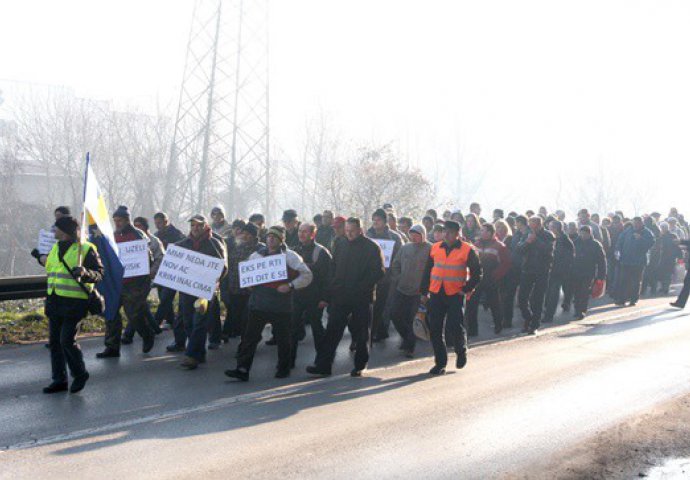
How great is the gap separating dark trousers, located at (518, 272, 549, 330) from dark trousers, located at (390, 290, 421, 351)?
9.43 feet

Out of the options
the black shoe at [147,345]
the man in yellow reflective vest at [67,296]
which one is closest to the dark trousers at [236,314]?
the black shoe at [147,345]

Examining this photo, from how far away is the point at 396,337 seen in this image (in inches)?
509

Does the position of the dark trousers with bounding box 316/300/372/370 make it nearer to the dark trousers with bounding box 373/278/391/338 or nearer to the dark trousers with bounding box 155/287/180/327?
the dark trousers with bounding box 373/278/391/338

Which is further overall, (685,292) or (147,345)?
(685,292)

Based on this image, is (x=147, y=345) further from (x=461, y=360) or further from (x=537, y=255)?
(x=537, y=255)

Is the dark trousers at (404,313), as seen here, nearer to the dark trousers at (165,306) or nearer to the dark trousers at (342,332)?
the dark trousers at (342,332)

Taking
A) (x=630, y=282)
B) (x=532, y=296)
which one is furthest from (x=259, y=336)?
(x=630, y=282)

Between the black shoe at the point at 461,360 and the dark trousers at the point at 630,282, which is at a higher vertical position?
the dark trousers at the point at 630,282

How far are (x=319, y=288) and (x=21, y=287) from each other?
4.93 meters

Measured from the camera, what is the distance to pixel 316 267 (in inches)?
411

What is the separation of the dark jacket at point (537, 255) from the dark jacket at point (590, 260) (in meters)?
2.37

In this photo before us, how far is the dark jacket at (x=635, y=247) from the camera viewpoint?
18.1 metres

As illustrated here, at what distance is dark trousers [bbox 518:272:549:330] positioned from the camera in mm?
13355

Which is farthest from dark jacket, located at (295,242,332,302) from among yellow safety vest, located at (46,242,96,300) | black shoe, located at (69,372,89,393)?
black shoe, located at (69,372,89,393)
